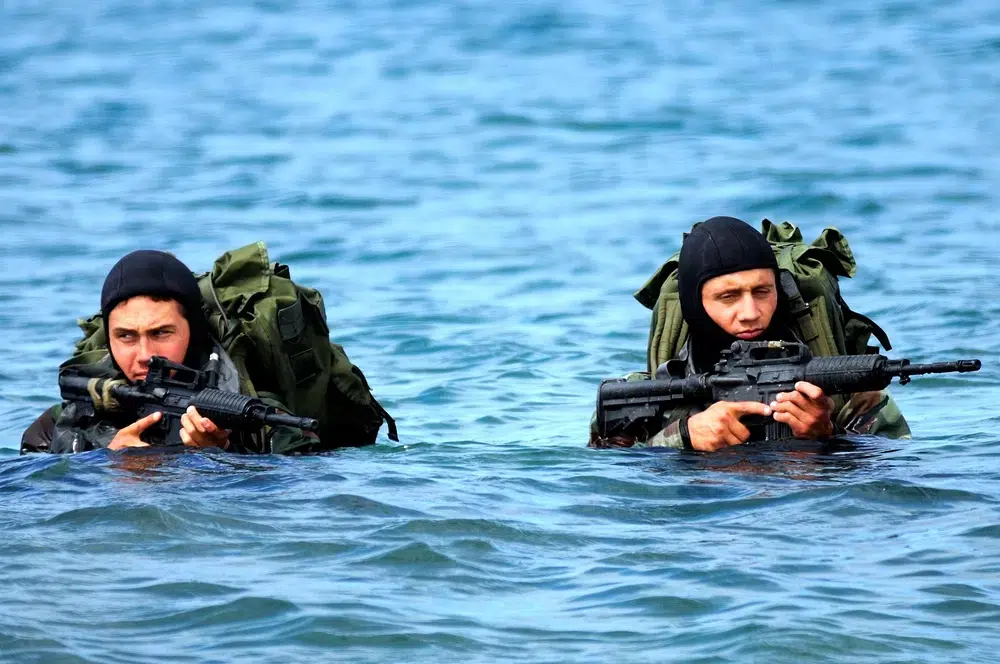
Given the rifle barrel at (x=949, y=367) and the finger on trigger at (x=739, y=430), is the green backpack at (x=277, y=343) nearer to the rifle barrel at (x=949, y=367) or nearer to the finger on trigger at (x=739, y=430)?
the finger on trigger at (x=739, y=430)

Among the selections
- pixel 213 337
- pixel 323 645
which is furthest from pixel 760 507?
pixel 213 337

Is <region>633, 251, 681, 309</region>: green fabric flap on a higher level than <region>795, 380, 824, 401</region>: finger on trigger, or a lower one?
higher

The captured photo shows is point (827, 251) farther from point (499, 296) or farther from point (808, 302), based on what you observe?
point (499, 296)

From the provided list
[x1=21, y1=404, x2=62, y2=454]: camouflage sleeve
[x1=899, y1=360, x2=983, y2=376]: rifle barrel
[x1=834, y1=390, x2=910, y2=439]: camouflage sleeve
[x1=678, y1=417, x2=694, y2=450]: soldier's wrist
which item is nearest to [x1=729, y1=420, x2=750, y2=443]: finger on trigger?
[x1=678, y1=417, x2=694, y2=450]: soldier's wrist

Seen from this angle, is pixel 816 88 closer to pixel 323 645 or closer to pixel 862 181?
pixel 862 181

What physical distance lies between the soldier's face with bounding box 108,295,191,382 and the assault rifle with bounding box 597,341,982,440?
2162mm

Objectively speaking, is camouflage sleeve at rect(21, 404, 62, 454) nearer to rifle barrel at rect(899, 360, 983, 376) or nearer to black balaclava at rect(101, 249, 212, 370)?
black balaclava at rect(101, 249, 212, 370)

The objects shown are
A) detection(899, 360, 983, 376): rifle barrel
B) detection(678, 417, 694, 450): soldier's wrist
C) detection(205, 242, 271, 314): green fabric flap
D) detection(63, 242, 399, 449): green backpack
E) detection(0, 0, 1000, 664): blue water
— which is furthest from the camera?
detection(205, 242, 271, 314): green fabric flap

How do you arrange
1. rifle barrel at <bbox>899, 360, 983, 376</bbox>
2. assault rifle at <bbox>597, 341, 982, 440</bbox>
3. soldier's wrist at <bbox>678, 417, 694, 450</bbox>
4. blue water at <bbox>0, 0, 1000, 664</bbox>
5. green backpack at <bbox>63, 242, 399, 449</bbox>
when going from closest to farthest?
blue water at <bbox>0, 0, 1000, 664</bbox>
rifle barrel at <bbox>899, 360, 983, 376</bbox>
assault rifle at <bbox>597, 341, 982, 440</bbox>
soldier's wrist at <bbox>678, 417, 694, 450</bbox>
green backpack at <bbox>63, 242, 399, 449</bbox>

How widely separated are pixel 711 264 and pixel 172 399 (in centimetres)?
273

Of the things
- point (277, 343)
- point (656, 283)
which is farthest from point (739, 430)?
point (277, 343)

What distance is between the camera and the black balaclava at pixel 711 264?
343 inches

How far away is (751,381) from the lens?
28.0ft

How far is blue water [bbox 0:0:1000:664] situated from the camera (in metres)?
6.71
